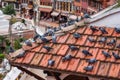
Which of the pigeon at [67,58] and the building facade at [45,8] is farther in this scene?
the building facade at [45,8]

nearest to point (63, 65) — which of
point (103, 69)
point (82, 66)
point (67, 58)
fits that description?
point (67, 58)

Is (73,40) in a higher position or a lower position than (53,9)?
higher

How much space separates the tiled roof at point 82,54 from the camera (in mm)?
5598

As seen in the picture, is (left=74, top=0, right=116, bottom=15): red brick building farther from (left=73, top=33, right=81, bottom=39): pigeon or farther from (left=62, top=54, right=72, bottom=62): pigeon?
(left=62, top=54, right=72, bottom=62): pigeon

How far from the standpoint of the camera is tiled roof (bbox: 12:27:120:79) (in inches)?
220

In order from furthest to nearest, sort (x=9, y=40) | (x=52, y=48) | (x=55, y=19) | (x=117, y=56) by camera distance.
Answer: (x=55, y=19) → (x=9, y=40) → (x=52, y=48) → (x=117, y=56)

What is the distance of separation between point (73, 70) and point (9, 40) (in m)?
35.9

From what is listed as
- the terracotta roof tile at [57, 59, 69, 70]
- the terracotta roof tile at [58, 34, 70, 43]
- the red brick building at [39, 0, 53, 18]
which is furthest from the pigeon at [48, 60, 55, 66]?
the red brick building at [39, 0, 53, 18]

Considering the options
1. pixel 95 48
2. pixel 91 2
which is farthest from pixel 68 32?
pixel 91 2

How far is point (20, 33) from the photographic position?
4138cm

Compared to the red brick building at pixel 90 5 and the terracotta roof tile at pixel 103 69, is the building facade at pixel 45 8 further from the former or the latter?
the terracotta roof tile at pixel 103 69

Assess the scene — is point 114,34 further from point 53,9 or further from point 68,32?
point 53,9

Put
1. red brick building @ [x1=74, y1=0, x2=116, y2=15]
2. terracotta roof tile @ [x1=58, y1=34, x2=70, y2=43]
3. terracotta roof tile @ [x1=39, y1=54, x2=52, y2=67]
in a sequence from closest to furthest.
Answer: terracotta roof tile @ [x1=39, y1=54, x2=52, y2=67] < terracotta roof tile @ [x1=58, y1=34, x2=70, y2=43] < red brick building @ [x1=74, y1=0, x2=116, y2=15]

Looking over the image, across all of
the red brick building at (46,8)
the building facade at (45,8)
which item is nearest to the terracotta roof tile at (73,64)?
the building facade at (45,8)
